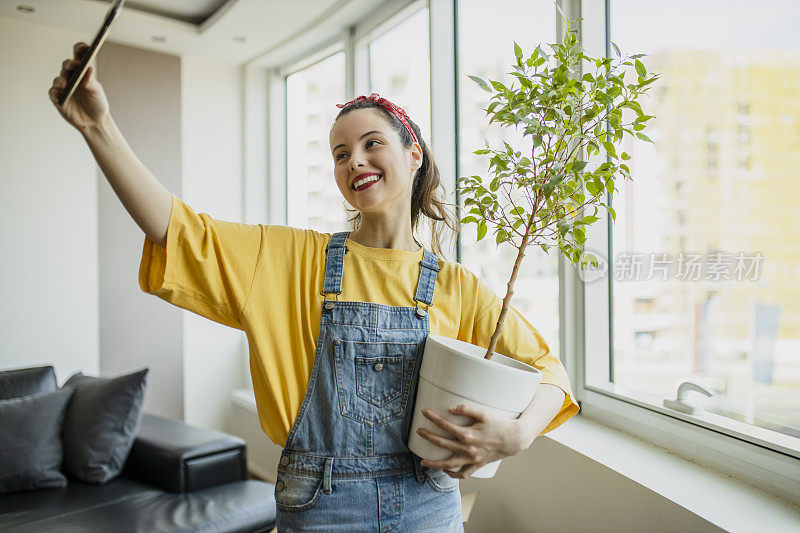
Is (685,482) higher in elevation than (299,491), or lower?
lower

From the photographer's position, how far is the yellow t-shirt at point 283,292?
95 cm

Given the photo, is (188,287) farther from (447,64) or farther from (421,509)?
(447,64)

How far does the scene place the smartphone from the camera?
0.66 metres

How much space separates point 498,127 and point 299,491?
1662 mm

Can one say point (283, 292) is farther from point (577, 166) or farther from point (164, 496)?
point (164, 496)

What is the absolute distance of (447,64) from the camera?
2.45 m

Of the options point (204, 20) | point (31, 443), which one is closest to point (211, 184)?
point (204, 20)

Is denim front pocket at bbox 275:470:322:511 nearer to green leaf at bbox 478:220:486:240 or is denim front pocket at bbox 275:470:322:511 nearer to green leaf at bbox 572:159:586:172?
green leaf at bbox 478:220:486:240

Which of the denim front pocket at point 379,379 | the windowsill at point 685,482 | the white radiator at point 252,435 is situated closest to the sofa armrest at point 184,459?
the white radiator at point 252,435

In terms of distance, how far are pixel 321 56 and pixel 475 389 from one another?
2.91 metres

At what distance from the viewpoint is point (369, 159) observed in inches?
43.3

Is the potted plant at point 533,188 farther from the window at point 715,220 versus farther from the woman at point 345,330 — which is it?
the window at point 715,220

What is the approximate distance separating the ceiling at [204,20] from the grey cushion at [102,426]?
1.76 m

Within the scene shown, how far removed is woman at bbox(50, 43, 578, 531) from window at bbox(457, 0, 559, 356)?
0.90m
